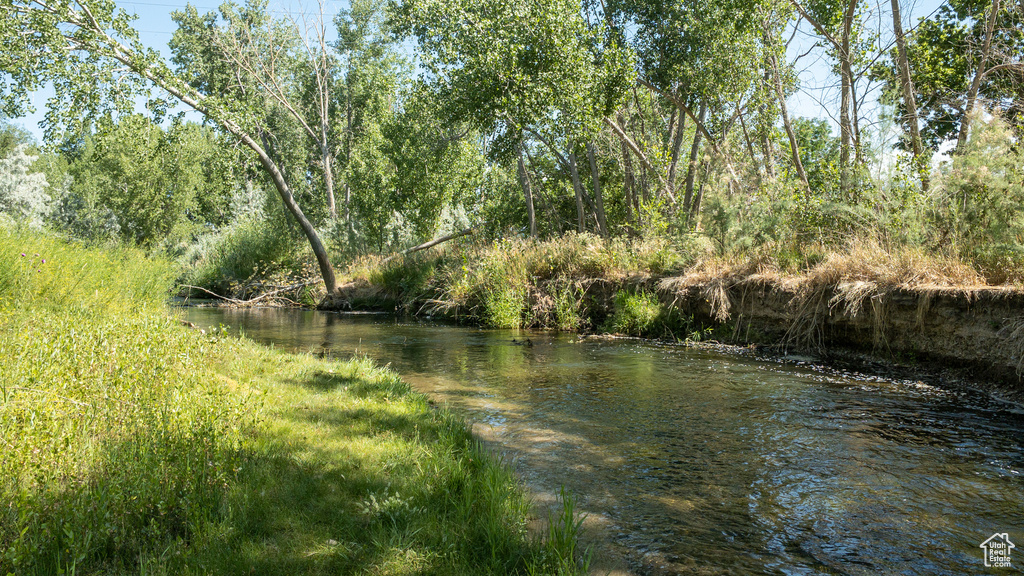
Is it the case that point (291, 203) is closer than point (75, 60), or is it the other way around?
point (75, 60)

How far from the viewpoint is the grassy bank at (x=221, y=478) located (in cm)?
Result: 275

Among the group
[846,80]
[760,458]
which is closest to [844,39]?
[846,80]

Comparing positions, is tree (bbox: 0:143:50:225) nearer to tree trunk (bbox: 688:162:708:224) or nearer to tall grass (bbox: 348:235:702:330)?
tall grass (bbox: 348:235:702:330)

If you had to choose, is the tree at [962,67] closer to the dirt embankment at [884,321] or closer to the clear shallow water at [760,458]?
the dirt embankment at [884,321]

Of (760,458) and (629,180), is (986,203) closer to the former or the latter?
(760,458)

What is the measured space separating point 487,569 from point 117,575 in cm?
159

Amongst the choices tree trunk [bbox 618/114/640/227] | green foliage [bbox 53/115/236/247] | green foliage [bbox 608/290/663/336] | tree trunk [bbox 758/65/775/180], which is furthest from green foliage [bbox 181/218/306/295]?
tree trunk [bbox 758/65/775/180]

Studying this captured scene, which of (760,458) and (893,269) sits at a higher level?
(893,269)

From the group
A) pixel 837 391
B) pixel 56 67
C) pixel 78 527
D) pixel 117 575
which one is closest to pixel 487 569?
pixel 117 575

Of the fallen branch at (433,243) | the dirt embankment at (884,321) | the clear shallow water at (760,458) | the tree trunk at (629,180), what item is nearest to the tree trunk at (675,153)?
the tree trunk at (629,180)

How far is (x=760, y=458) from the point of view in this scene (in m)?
4.82

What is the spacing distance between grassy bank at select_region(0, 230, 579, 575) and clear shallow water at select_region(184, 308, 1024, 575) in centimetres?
85

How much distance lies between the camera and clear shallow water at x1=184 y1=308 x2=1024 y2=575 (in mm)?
3387

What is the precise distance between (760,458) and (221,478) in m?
3.97
